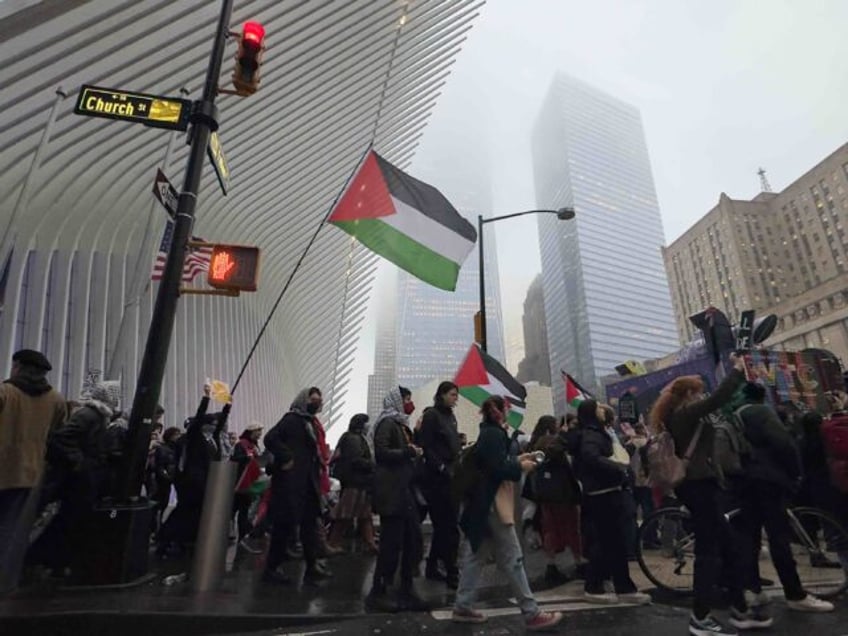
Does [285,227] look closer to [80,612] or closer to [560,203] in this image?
[80,612]

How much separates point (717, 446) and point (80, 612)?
15.8 feet

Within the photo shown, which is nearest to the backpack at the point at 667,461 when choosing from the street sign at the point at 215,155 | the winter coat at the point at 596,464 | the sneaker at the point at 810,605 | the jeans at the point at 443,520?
the winter coat at the point at 596,464

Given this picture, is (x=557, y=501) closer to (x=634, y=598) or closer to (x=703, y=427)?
(x=634, y=598)

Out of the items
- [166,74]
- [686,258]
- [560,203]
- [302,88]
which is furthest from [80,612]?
[560,203]

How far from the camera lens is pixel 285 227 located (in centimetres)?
2350

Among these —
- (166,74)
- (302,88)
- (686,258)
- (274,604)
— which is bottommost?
(274,604)

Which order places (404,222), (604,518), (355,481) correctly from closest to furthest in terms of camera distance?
1. (604,518)
2. (355,481)
3. (404,222)

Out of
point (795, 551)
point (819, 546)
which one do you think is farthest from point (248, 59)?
point (795, 551)

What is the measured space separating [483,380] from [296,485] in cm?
475

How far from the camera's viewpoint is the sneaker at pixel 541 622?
360cm

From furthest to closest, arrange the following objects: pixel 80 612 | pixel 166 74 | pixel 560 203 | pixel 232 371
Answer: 1. pixel 560 203
2. pixel 232 371
3. pixel 166 74
4. pixel 80 612

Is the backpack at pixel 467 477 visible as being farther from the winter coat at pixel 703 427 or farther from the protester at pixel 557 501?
the protester at pixel 557 501

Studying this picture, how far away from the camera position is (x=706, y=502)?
365 cm

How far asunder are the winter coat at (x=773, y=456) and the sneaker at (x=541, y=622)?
1.97 metres
